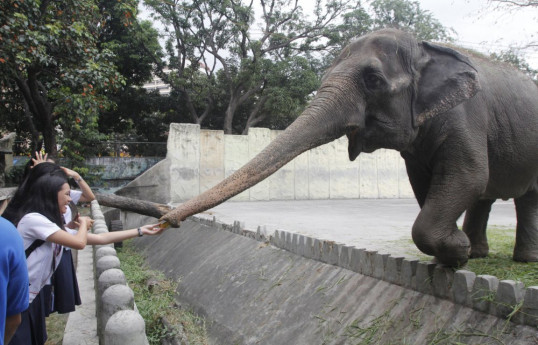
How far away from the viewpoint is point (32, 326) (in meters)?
3.09

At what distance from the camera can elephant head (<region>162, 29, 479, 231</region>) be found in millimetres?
3307

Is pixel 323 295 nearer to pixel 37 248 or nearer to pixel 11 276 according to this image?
pixel 37 248

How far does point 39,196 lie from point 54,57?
8.69m

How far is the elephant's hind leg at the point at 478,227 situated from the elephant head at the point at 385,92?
1778mm

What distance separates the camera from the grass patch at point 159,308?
563cm

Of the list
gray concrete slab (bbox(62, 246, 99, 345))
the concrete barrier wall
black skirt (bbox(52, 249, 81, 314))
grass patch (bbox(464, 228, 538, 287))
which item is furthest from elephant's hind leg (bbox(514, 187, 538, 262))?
black skirt (bbox(52, 249, 81, 314))

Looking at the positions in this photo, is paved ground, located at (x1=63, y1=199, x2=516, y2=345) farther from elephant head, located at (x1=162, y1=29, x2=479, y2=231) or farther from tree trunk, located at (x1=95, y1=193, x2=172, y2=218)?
elephant head, located at (x1=162, y1=29, x2=479, y2=231)

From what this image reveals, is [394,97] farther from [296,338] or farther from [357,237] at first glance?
[357,237]

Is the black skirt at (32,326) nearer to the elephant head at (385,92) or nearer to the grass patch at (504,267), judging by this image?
the elephant head at (385,92)

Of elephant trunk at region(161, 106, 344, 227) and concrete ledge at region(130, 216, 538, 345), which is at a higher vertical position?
elephant trunk at region(161, 106, 344, 227)

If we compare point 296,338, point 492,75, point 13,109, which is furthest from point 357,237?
point 13,109

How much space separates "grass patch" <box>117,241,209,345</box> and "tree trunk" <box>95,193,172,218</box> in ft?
6.95

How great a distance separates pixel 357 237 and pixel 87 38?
317 inches

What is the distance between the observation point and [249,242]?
7.36m
